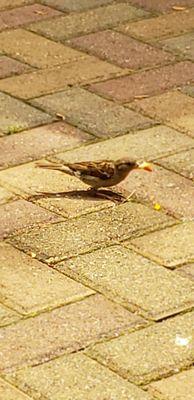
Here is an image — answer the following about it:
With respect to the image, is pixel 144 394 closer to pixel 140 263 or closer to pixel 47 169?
pixel 140 263

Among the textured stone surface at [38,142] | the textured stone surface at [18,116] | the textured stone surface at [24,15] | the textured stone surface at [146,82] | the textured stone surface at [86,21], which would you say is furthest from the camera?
the textured stone surface at [24,15]

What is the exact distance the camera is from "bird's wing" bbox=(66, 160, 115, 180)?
675 cm

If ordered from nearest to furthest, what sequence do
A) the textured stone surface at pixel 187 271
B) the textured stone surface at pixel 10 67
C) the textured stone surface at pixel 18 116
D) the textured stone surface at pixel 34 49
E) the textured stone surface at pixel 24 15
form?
the textured stone surface at pixel 187 271, the textured stone surface at pixel 18 116, the textured stone surface at pixel 10 67, the textured stone surface at pixel 34 49, the textured stone surface at pixel 24 15

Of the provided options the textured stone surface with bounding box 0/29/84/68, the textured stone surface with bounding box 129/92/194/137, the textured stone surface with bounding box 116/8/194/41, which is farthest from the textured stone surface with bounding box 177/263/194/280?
the textured stone surface with bounding box 116/8/194/41

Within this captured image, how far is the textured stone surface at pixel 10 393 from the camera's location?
502 centimetres

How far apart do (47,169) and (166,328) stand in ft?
5.77

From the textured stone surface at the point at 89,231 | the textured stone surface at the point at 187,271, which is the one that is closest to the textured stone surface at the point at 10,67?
the textured stone surface at the point at 89,231

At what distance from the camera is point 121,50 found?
8844 millimetres

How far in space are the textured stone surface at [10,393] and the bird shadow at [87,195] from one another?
1.79 m

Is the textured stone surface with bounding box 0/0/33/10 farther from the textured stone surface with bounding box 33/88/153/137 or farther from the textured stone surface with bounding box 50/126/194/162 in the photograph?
the textured stone surface with bounding box 50/126/194/162

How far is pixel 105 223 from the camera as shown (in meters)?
6.54

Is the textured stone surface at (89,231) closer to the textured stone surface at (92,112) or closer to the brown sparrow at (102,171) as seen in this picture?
the brown sparrow at (102,171)

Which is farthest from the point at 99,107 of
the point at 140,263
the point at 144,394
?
the point at 144,394

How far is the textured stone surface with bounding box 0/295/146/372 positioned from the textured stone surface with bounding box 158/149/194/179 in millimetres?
1449
